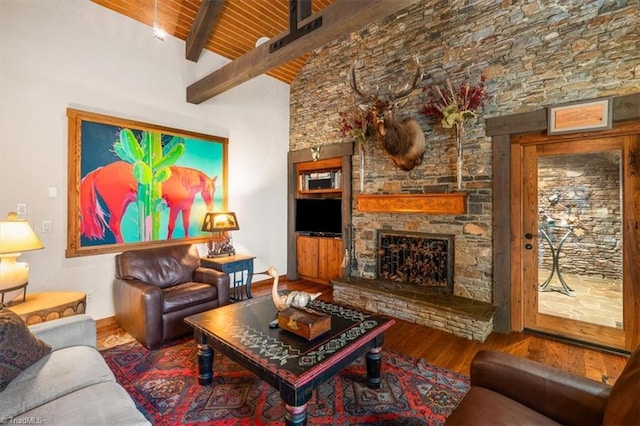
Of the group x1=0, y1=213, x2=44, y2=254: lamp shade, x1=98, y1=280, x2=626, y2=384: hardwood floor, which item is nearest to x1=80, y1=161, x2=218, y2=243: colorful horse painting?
x1=0, y1=213, x2=44, y2=254: lamp shade

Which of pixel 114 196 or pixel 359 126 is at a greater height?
pixel 359 126

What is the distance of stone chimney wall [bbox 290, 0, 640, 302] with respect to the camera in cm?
268

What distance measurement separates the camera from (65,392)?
142cm

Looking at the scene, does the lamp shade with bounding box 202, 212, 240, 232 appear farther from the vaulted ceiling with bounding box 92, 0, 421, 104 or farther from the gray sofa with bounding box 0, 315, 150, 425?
the gray sofa with bounding box 0, 315, 150, 425

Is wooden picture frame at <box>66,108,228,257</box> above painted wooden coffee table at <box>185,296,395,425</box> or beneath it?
above

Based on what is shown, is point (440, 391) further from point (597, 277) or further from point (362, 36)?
point (362, 36)

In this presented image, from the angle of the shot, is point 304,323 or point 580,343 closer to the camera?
point 304,323

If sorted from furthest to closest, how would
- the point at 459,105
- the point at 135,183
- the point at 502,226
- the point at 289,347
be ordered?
the point at 135,183
the point at 459,105
the point at 502,226
the point at 289,347

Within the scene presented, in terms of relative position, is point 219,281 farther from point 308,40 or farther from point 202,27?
point 202,27

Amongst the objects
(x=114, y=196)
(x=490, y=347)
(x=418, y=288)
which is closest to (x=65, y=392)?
(x=114, y=196)

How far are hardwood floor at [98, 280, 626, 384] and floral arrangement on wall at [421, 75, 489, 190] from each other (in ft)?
5.58

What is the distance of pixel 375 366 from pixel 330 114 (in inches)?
154

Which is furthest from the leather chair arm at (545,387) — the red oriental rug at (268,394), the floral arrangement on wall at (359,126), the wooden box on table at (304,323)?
the floral arrangement on wall at (359,126)

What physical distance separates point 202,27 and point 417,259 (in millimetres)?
4165
